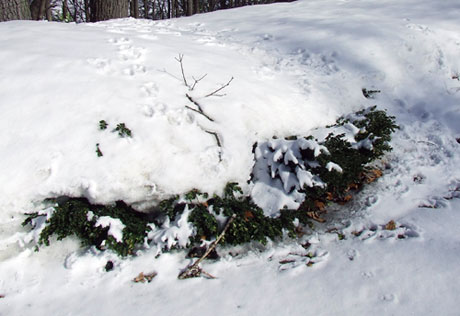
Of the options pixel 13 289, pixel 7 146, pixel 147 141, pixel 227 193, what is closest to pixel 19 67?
pixel 7 146

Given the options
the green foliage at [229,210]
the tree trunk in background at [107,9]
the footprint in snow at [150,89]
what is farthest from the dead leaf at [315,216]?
the tree trunk in background at [107,9]

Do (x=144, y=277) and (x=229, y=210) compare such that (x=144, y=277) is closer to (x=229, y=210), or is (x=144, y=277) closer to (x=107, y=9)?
(x=229, y=210)

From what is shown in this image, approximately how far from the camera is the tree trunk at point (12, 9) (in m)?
6.07

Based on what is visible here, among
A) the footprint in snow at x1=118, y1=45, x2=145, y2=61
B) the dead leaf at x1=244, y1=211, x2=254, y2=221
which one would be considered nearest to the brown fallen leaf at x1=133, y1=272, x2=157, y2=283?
the dead leaf at x1=244, y1=211, x2=254, y2=221

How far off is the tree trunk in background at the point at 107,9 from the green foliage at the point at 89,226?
661 centimetres

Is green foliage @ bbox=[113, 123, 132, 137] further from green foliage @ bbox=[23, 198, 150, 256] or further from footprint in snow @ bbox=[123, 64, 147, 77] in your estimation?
footprint in snow @ bbox=[123, 64, 147, 77]

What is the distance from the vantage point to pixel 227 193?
123 inches

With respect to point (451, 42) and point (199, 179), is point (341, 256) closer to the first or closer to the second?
point (199, 179)

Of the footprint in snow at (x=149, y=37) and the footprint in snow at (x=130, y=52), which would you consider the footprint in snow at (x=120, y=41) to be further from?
the footprint in snow at (x=149, y=37)

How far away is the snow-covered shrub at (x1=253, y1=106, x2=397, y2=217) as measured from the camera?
310 cm

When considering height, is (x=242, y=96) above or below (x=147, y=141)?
above

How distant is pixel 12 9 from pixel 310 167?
646 centimetres

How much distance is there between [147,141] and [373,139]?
7.73ft

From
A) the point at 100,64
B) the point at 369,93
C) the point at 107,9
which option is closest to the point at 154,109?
the point at 100,64
